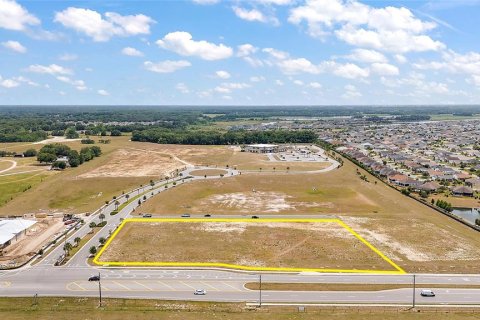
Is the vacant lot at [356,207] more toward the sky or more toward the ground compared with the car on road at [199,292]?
more toward the sky

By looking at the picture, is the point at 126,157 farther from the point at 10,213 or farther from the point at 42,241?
the point at 42,241

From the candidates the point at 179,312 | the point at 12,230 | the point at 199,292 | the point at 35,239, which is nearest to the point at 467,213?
the point at 199,292

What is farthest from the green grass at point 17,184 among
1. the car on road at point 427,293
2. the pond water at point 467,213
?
the pond water at point 467,213

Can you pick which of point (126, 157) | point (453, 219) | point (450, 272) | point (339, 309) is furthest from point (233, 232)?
point (126, 157)

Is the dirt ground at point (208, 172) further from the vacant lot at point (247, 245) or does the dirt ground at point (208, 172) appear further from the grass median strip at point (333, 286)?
the grass median strip at point (333, 286)

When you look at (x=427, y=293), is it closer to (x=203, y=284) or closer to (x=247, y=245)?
(x=203, y=284)

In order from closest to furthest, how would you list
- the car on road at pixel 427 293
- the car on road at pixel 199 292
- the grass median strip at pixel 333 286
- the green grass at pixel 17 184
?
the car on road at pixel 427 293 → the car on road at pixel 199 292 → the grass median strip at pixel 333 286 → the green grass at pixel 17 184
